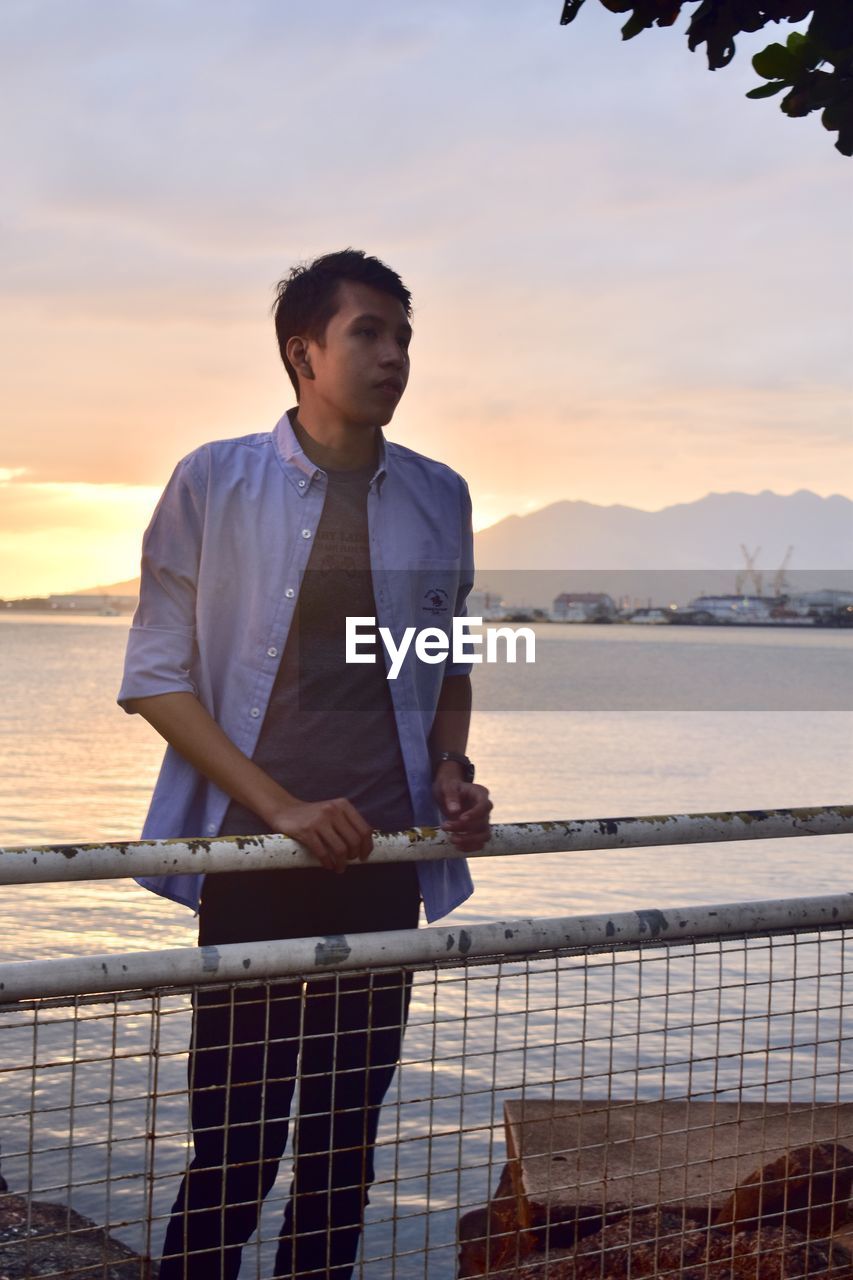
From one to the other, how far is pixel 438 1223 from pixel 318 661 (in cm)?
406

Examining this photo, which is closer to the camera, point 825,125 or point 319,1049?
point 319,1049

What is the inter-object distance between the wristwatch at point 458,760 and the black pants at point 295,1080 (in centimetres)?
21

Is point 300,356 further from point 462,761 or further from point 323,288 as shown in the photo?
point 462,761

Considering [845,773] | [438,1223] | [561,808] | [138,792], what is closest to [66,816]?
[138,792]

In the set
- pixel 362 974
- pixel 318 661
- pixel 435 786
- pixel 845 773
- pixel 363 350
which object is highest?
pixel 363 350

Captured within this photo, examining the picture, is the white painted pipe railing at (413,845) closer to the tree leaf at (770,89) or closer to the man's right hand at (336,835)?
the man's right hand at (336,835)

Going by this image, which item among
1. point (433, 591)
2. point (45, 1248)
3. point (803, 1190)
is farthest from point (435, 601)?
point (803, 1190)

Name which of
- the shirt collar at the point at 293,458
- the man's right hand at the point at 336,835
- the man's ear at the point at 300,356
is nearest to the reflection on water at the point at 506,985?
the man's right hand at the point at 336,835

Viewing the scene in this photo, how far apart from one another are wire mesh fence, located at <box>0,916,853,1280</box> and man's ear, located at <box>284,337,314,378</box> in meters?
1.19

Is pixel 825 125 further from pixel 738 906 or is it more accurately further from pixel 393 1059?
pixel 393 1059

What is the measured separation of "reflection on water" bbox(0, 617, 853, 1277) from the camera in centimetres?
243

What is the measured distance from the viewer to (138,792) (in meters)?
27.1

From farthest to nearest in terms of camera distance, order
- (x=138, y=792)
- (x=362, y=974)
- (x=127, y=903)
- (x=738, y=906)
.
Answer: (x=138, y=792) → (x=127, y=903) → (x=738, y=906) → (x=362, y=974)

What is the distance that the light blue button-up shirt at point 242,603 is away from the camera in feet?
8.76
